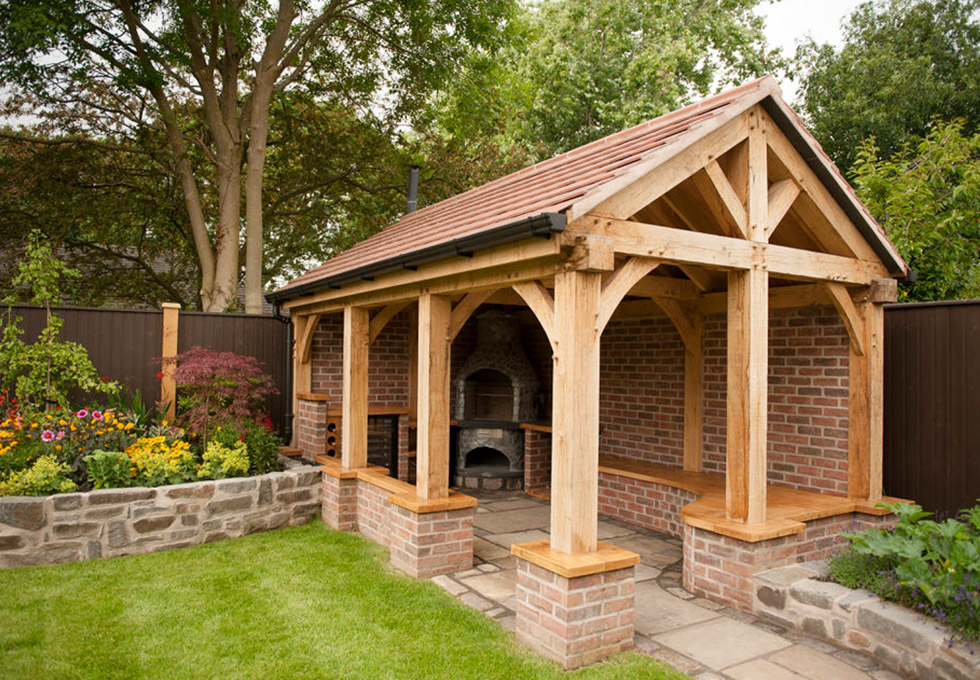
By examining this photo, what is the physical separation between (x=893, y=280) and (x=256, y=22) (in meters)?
10.9

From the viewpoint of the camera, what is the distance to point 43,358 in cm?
668

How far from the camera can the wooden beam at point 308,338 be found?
7781 millimetres

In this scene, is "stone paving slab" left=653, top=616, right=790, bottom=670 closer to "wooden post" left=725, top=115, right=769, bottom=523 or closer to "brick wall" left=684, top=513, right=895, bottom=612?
"brick wall" left=684, top=513, right=895, bottom=612

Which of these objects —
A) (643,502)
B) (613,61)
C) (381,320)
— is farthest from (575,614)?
(613,61)

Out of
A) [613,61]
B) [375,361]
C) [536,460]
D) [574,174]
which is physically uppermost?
[613,61]

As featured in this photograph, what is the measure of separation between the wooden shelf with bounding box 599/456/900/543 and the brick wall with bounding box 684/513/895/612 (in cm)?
8

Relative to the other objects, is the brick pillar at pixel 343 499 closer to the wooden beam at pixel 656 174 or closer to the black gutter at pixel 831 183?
the wooden beam at pixel 656 174

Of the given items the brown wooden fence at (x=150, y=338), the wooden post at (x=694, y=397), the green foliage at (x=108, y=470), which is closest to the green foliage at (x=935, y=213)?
the wooden post at (x=694, y=397)

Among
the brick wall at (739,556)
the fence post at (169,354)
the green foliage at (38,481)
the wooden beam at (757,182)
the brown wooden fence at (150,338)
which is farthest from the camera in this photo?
the fence post at (169,354)

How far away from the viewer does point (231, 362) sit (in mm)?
6953

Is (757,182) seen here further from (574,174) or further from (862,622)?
(862,622)

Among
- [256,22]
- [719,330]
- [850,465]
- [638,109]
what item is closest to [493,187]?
[719,330]

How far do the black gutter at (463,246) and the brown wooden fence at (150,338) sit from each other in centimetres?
181

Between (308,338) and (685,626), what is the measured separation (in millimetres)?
5366
